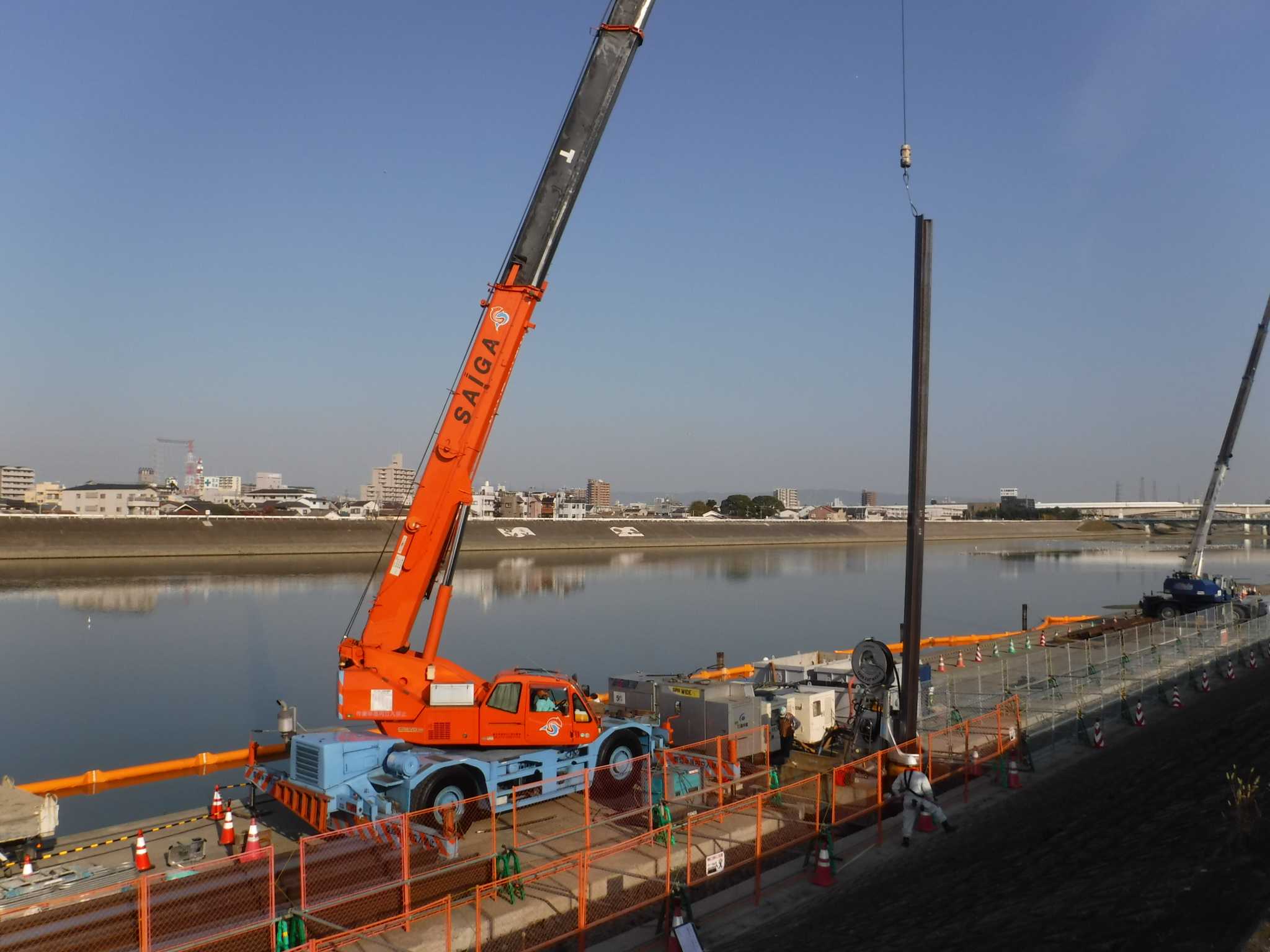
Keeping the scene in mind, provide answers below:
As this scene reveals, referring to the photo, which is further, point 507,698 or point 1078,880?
point 507,698

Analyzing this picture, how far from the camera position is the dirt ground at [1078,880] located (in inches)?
335

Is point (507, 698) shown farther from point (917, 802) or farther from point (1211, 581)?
point (1211, 581)

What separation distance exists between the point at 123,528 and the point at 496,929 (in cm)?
8778

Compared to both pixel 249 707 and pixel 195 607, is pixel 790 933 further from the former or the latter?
pixel 195 607

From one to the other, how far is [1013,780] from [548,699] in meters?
8.77

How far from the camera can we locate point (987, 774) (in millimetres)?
16734

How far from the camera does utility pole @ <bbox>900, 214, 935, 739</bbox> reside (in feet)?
50.0

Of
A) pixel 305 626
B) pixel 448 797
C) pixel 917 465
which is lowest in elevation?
pixel 305 626

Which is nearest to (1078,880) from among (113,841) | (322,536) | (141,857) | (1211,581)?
(141,857)

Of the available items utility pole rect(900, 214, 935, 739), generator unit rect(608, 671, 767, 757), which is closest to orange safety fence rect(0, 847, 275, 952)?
generator unit rect(608, 671, 767, 757)

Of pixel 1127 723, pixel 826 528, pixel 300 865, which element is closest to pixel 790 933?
pixel 300 865

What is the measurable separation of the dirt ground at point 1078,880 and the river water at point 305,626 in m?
12.6

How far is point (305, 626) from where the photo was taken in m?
41.4

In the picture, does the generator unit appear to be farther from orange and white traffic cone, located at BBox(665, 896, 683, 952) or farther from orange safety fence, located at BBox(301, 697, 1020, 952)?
orange and white traffic cone, located at BBox(665, 896, 683, 952)
